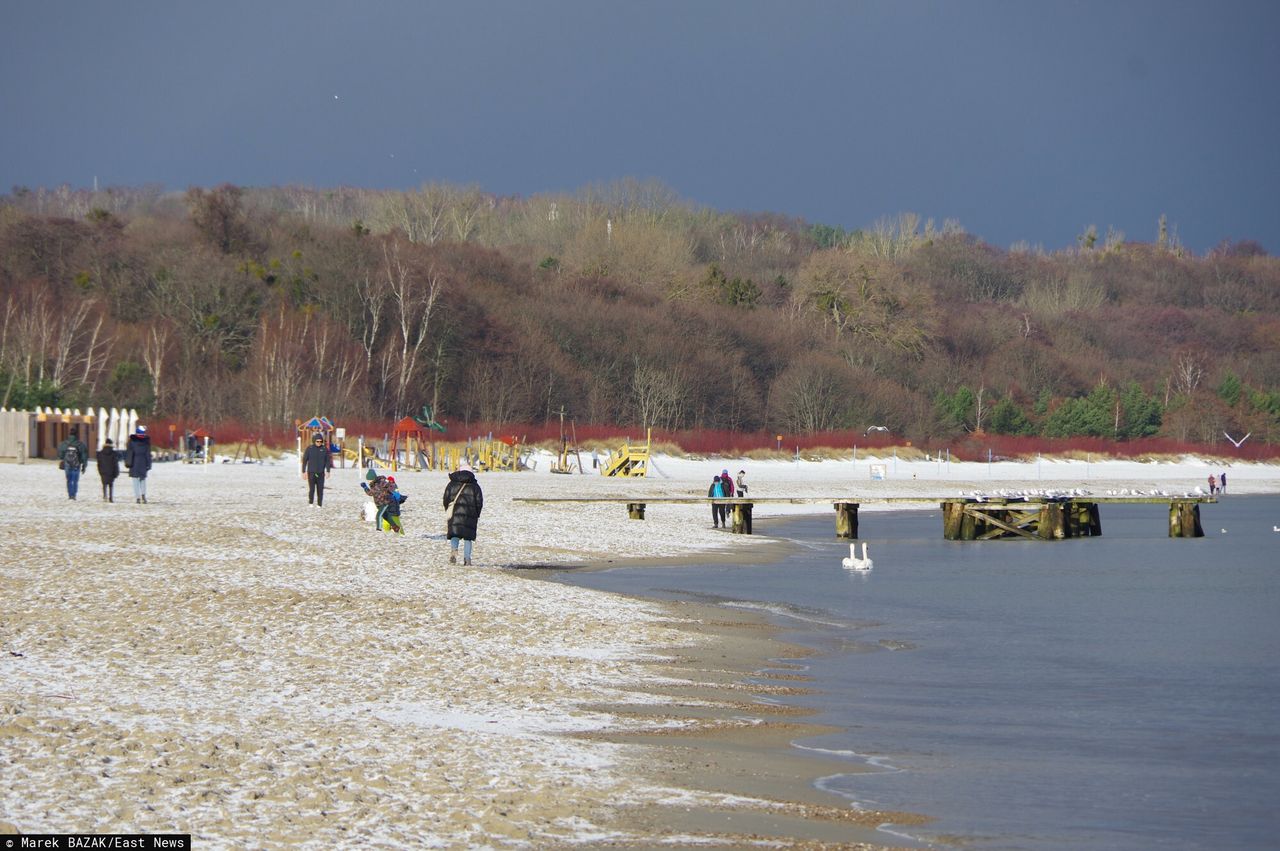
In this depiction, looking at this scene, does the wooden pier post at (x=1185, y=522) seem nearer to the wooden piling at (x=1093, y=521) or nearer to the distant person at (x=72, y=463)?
the wooden piling at (x=1093, y=521)

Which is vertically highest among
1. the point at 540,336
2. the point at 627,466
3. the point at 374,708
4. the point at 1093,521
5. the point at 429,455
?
the point at 540,336

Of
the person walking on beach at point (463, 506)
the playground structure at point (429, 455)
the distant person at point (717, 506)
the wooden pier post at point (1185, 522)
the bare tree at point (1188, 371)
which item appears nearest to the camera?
the person walking on beach at point (463, 506)

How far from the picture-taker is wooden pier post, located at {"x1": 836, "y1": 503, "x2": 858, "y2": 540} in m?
36.3

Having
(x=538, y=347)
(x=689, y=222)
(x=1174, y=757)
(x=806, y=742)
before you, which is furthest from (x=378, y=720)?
(x=689, y=222)

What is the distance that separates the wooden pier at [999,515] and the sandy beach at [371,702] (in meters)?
12.7

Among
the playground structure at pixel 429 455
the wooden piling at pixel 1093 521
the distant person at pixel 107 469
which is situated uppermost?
the playground structure at pixel 429 455

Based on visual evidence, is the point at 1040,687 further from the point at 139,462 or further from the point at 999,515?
the point at 999,515

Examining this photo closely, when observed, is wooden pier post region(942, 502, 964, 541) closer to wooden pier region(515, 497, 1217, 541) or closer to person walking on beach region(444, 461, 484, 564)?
wooden pier region(515, 497, 1217, 541)

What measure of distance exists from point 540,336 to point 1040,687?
71.3 meters

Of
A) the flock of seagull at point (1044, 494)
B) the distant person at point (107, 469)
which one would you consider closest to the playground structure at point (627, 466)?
the flock of seagull at point (1044, 494)

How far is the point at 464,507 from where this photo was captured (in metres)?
21.8

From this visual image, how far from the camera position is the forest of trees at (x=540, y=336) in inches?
2810

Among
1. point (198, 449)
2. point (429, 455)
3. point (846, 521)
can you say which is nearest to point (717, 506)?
point (846, 521)

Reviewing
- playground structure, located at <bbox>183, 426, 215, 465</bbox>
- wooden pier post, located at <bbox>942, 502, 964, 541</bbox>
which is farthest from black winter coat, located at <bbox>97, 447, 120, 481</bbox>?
playground structure, located at <bbox>183, 426, 215, 465</bbox>
